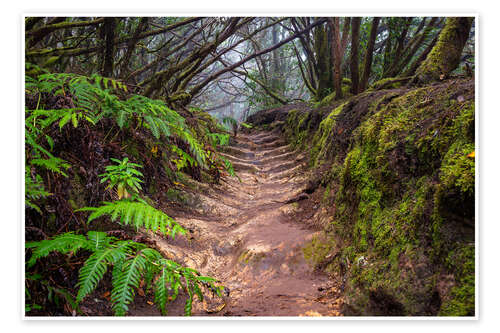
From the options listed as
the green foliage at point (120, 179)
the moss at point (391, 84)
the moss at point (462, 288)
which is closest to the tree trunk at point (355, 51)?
the moss at point (391, 84)

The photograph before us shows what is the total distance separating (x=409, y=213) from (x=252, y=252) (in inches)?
43.9

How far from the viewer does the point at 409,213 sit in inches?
62.3

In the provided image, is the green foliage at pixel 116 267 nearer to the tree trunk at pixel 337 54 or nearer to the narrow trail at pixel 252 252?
the narrow trail at pixel 252 252

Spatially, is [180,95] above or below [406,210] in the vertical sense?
above

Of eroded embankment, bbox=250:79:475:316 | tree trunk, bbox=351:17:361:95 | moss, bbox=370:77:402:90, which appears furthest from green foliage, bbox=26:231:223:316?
tree trunk, bbox=351:17:361:95

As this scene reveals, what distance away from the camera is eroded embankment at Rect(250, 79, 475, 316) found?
1249 mm

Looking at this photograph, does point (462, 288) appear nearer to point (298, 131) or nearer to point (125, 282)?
point (125, 282)

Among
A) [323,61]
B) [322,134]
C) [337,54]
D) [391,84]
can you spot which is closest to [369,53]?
[337,54]

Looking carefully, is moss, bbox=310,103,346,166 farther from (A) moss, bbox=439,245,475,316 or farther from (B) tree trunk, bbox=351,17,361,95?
(A) moss, bbox=439,245,475,316

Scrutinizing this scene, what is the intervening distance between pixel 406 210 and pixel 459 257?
448mm

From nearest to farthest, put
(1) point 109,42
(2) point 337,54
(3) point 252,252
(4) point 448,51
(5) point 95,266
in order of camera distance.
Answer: (5) point 95,266, (3) point 252,252, (4) point 448,51, (1) point 109,42, (2) point 337,54
